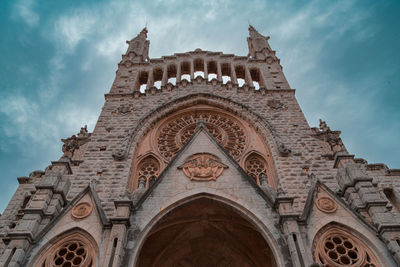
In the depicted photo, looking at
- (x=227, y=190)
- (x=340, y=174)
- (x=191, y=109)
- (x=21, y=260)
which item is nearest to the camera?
(x=21, y=260)

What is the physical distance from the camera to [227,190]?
989 centimetres

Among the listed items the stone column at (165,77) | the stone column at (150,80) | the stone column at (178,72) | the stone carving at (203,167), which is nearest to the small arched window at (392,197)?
the stone carving at (203,167)

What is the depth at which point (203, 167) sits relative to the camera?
10.6 m

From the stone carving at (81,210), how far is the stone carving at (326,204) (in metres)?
7.50

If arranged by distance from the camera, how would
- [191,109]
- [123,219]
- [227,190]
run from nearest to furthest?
[123,219] < [227,190] < [191,109]

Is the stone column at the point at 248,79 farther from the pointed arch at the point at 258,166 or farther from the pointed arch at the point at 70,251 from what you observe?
the pointed arch at the point at 70,251

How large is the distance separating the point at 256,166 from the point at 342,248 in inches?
211

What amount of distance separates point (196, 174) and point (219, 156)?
1.22 metres

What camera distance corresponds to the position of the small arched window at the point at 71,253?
8594mm

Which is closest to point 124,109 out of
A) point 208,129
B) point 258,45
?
point 208,129

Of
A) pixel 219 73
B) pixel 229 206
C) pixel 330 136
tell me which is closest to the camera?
pixel 229 206

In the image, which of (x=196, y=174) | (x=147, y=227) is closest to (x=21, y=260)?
(x=147, y=227)

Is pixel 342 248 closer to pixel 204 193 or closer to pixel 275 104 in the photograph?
pixel 204 193

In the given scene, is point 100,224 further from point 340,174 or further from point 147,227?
point 340,174
